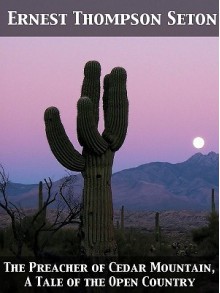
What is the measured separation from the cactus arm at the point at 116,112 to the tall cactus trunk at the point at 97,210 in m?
0.41

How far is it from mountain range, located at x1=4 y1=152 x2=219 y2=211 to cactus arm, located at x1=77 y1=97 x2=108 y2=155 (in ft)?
228

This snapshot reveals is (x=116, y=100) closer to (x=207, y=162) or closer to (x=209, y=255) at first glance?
(x=209, y=255)


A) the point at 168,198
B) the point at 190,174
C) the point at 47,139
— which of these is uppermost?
the point at 190,174

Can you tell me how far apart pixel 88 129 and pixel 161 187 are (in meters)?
106

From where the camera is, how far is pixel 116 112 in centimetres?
894

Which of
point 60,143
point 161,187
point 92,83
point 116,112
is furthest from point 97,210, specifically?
point 161,187

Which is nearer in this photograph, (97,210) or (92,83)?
(97,210)

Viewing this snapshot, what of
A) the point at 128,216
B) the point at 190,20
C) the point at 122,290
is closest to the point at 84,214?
the point at 122,290

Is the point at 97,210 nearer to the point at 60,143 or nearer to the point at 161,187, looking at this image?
the point at 60,143

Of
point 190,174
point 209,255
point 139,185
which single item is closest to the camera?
point 209,255

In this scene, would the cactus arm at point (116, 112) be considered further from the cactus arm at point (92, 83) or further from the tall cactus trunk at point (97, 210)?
the tall cactus trunk at point (97, 210)

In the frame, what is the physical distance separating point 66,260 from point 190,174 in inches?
5018

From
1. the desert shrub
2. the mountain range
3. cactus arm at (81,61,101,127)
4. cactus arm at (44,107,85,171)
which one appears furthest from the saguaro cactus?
the mountain range

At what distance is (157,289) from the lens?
8.73 meters
